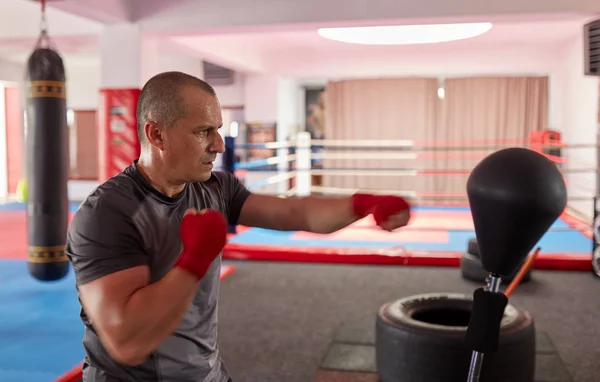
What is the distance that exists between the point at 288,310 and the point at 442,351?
154cm

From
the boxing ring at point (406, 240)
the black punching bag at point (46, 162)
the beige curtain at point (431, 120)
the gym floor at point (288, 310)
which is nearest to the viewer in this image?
the gym floor at point (288, 310)

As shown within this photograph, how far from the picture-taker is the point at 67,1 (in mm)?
4664

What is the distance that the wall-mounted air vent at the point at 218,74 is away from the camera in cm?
977

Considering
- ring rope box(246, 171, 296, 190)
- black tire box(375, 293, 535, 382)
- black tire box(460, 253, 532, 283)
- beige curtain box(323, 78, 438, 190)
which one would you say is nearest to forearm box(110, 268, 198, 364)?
black tire box(375, 293, 535, 382)

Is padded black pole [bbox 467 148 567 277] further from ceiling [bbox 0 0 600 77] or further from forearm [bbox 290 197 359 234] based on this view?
ceiling [bbox 0 0 600 77]

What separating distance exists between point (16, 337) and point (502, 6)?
3.86 meters

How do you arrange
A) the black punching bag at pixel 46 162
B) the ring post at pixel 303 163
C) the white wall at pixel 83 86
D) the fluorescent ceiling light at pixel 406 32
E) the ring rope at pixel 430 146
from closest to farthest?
Result: the black punching bag at pixel 46 162 < the ring rope at pixel 430 146 < the fluorescent ceiling light at pixel 406 32 < the ring post at pixel 303 163 < the white wall at pixel 83 86

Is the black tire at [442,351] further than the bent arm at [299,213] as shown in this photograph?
Yes

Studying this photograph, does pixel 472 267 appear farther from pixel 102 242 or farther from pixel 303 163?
pixel 303 163

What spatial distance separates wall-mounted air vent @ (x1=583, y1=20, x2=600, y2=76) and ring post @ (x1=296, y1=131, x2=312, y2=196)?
4.37 metres

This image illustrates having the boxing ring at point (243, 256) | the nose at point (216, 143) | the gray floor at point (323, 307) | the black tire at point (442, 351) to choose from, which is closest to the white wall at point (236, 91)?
the boxing ring at point (243, 256)

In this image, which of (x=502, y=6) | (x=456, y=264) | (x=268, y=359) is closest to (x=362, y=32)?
(x=502, y=6)

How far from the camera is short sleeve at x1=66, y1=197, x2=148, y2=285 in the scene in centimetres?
102

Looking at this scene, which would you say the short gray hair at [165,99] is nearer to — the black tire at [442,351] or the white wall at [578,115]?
the black tire at [442,351]
